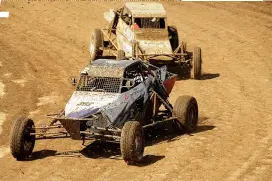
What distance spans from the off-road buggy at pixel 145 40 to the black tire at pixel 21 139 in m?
6.57

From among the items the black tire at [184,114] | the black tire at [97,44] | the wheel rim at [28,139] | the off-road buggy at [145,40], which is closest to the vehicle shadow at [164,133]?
A: the black tire at [184,114]

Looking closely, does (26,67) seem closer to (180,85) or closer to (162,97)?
(180,85)

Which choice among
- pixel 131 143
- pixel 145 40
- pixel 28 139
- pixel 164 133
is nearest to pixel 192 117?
pixel 164 133

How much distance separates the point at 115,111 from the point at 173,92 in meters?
5.96

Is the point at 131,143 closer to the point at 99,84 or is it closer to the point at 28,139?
the point at 99,84

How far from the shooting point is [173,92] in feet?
59.4

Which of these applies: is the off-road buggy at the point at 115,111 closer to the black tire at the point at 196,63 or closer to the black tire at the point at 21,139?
the black tire at the point at 21,139

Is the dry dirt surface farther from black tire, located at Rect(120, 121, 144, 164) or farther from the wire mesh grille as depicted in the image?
the wire mesh grille

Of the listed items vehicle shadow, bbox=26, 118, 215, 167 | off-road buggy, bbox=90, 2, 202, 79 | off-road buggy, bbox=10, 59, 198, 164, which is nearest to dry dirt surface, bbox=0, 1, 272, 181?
vehicle shadow, bbox=26, 118, 215, 167

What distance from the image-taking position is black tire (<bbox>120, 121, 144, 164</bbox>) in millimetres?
11500

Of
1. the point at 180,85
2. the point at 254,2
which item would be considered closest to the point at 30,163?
the point at 180,85

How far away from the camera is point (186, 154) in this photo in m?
12.6

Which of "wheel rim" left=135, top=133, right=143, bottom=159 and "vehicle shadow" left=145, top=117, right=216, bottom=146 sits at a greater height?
"wheel rim" left=135, top=133, right=143, bottom=159

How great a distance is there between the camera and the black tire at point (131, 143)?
11500 millimetres
